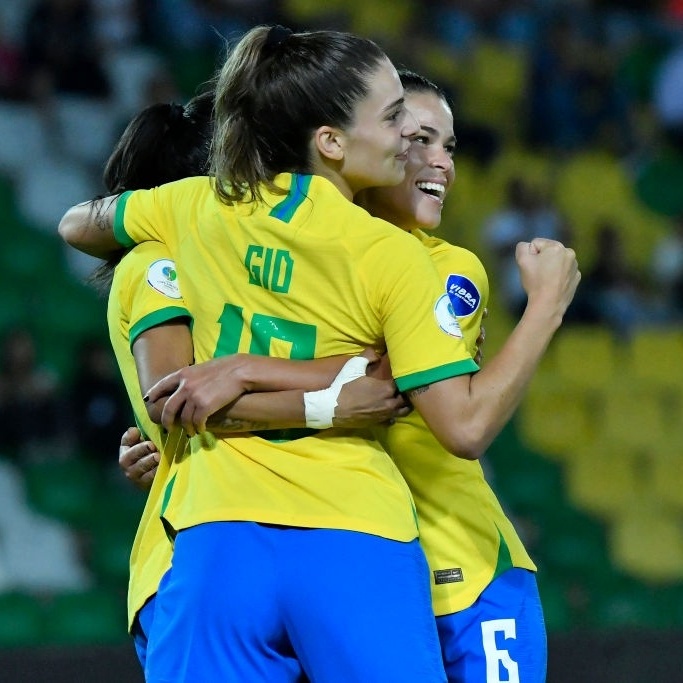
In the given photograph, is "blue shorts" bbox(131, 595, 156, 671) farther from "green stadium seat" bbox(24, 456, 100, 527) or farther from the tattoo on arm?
"green stadium seat" bbox(24, 456, 100, 527)

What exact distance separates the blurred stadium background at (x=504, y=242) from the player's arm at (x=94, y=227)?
3008 mm

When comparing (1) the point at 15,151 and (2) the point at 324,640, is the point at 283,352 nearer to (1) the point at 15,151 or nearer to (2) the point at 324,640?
(2) the point at 324,640

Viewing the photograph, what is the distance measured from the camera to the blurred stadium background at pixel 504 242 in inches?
215

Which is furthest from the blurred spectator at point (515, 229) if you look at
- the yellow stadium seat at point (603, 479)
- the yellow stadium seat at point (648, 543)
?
the yellow stadium seat at point (648, 543)

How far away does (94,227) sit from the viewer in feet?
7.32

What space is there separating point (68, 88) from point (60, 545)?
2.37m

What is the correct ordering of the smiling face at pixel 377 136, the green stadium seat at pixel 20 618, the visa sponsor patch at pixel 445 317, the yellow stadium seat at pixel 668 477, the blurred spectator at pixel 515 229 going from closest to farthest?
the visa sponsor patch at pixel 445 317
the smiling face at pixel 377 136
the green stadium seat at pixel 20 618
the yellow stadium seat at pixel 668 477
the blurred spectator at pixel 515 229

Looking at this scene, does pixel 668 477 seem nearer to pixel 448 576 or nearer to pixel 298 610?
pixel 448 576

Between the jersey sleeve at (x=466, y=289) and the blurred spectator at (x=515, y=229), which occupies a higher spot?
the jersey sleeve at (x=466, y=289)

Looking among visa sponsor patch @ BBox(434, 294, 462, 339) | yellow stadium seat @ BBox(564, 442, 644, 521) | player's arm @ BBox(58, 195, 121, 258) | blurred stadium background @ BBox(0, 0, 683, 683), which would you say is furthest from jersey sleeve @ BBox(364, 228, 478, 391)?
yellow stadium seat @ BBox(564, 442, 644, 521)

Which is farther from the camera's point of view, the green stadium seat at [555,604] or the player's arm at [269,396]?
the green stadium seat at [555,604]

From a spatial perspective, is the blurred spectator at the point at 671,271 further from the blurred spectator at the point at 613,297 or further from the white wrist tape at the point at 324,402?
the white wrist tape at the point at 324,402

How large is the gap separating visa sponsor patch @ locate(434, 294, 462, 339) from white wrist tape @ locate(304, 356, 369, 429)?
0.44 feet

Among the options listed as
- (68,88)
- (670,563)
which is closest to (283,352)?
(670,563)
